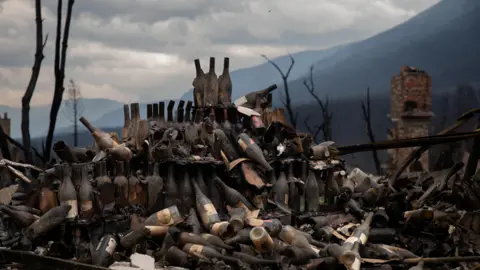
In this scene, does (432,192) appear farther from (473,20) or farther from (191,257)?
(473,20)

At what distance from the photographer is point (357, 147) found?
5.77 m

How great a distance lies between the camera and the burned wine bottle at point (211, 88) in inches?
233

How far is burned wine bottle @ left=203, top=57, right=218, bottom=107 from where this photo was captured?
5918 millimetres

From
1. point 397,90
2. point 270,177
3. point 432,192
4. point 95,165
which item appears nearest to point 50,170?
point 95,165

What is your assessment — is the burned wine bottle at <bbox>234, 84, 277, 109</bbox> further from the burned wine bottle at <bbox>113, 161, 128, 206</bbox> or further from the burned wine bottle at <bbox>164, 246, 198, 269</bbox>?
the burned wine bottle at <bbox>164, 246, 198, 269</bbox>

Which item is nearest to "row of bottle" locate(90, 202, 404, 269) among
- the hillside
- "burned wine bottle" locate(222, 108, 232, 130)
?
"burned wine bottle" locate(222, 108, 232, 130)

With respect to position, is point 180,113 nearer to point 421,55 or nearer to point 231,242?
point 231,242

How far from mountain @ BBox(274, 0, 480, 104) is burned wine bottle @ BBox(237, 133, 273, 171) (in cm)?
1978

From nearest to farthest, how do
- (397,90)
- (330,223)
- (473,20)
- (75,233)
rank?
(75,233) → (330,223) → (397,90) → (473,20)

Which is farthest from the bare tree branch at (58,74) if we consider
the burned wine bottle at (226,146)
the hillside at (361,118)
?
the hillside at (361,118)

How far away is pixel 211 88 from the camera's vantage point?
5.95 metres

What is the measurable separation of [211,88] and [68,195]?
1.92 m

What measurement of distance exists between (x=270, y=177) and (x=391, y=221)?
4.12ft

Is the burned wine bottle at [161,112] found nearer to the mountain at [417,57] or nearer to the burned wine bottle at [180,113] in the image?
the burned wine bottle at [180,113]
